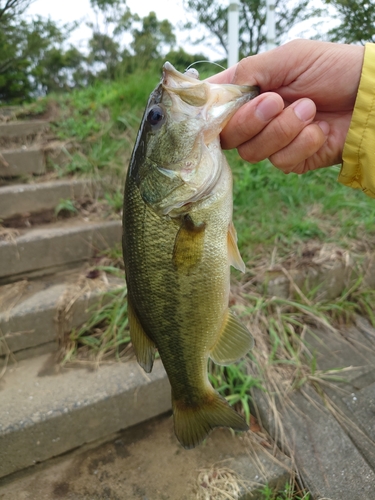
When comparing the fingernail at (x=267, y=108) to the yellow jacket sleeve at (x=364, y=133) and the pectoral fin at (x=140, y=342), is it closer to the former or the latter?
the yellow jacket sleeve at (x=364, y=133)

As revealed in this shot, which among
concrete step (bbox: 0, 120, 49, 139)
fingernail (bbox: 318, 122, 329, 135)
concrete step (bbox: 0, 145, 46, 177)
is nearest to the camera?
fingernail (bbox: 318, 122, 329, 135)

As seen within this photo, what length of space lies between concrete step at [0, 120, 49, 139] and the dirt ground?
9.63ft

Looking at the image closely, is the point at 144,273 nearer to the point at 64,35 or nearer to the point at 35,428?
the point at 35,428

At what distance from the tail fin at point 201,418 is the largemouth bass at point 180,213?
0.73 ft

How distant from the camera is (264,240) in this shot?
2.81m

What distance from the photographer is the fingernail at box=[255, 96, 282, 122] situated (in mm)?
1157

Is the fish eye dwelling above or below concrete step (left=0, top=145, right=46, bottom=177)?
above

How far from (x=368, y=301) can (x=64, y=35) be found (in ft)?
31.0

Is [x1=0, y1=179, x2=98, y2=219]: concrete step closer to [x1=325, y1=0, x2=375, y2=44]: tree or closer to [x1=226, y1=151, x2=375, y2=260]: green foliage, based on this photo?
[x1=226, y1=151, x2=375, y2=260]: green foliage

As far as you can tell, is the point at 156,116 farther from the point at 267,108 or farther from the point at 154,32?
the point at 154,32

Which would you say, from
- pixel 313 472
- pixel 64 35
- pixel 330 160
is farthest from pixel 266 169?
pixel 64 35

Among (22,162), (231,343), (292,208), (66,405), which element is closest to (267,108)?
(231,343)

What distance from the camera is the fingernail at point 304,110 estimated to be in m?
1.22

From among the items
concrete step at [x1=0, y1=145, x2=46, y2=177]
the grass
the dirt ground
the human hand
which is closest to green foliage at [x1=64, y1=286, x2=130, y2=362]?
the grass
